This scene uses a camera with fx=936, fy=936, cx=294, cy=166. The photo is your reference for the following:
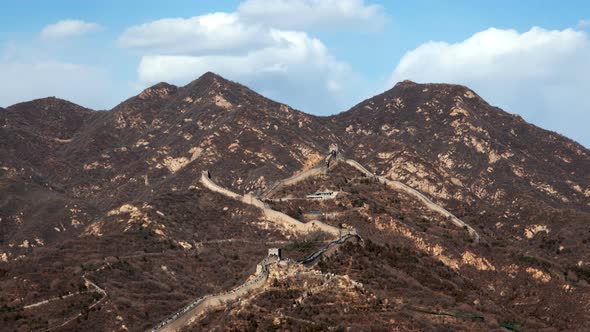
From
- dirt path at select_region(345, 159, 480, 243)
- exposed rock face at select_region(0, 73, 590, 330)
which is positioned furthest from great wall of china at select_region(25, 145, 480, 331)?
exposed rock face at select_region(0, 73, 590, 330)

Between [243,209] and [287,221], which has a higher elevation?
[243,209]

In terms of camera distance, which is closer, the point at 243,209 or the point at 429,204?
the point at 243,209

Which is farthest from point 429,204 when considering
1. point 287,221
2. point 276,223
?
point 276,223

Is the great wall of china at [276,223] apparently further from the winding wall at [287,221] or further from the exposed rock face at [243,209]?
the exposed rock face at [243,209]

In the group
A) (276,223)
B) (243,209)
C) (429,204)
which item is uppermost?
(429,204)

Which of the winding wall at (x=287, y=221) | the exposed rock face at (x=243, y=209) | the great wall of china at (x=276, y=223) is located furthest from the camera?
the winding wall at (x=287, y=221)

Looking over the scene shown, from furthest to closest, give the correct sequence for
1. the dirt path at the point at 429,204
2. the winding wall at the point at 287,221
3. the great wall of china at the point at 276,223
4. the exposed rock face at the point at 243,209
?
the dirt path at the point at 429,204
the winding wall at the point at 287,221
the exposed rock face at the point at 243,209
the great wall of china at the point at 276,223

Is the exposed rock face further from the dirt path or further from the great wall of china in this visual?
the dirt path

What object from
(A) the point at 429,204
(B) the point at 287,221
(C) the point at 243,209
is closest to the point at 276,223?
(B) the point at 287,221

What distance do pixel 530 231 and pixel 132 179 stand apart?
8323 centimetres

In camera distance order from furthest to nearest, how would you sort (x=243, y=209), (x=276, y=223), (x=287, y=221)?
(x=243, y=209) < (x=276, y=223) < (x=287, y=221)

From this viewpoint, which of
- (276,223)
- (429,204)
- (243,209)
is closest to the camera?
(276,223)

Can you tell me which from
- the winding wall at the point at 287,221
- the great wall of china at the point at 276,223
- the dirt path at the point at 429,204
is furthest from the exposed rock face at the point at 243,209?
the dirt path at the point at 429,204

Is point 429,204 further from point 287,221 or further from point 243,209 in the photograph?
point 243,209
